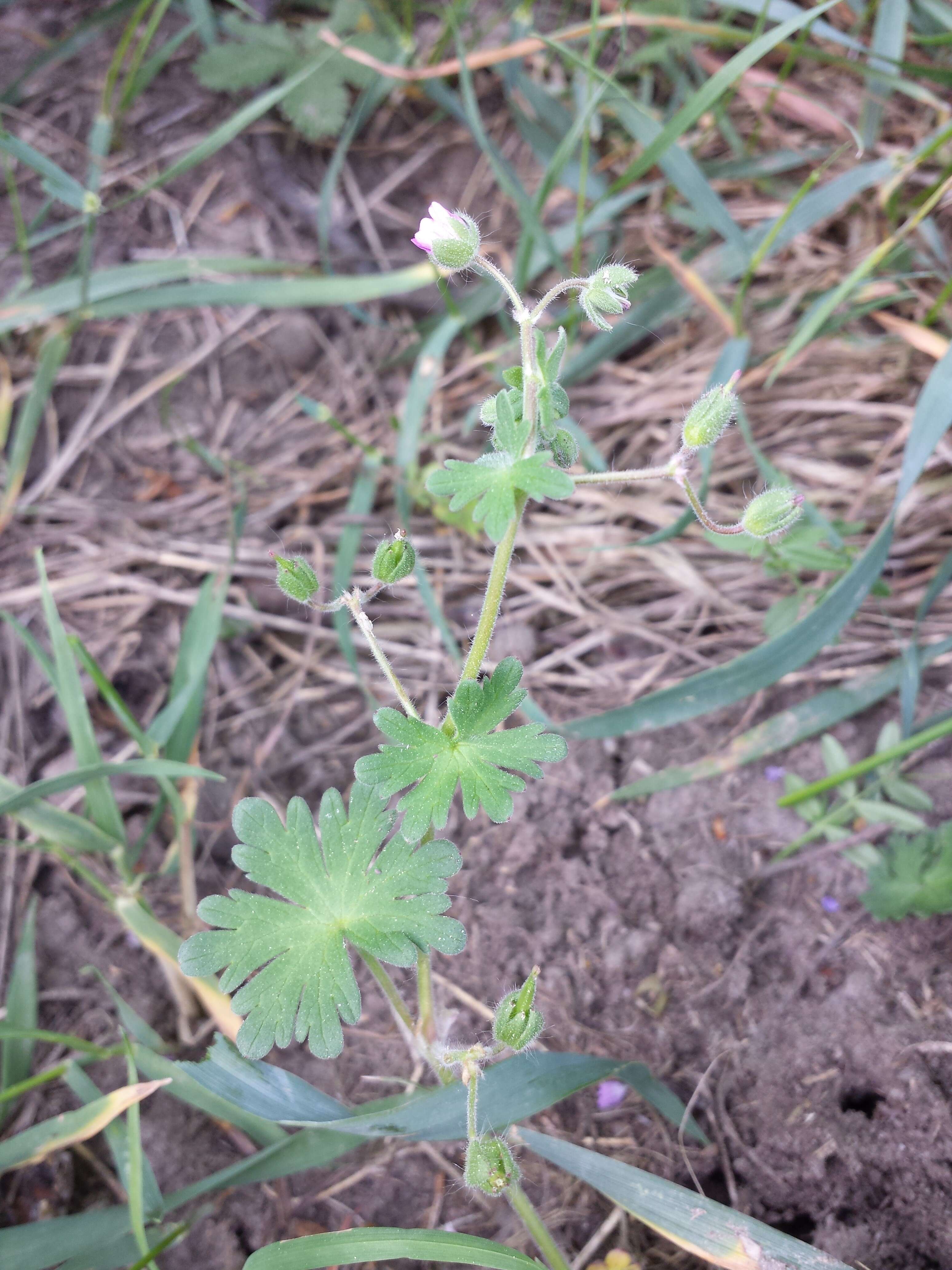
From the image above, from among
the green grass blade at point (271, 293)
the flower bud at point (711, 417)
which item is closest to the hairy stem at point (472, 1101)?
the flower bud at point (711, 417)

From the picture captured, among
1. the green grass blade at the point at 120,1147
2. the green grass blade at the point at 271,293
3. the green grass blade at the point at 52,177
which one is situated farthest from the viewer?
the green grass blade at the point at 271,293

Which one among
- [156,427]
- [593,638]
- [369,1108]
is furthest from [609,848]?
[156,427]

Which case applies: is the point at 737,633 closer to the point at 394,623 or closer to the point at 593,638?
the point at 593,638

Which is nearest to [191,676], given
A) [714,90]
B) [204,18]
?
[714,90]

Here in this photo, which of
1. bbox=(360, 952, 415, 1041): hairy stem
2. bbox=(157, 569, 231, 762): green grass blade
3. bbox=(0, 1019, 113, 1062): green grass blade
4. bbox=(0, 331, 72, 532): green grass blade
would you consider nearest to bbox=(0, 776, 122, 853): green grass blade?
bbox=(157, 569, 231, 762): green grass blade

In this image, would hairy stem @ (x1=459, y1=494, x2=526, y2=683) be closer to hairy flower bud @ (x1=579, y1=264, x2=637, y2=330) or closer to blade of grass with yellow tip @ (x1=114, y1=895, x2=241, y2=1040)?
hairy flower bud @ (x1=579, y1=264, x2=637, y2=330)

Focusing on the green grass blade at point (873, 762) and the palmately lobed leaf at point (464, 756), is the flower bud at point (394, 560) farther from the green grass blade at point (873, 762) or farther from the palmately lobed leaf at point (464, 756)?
the green grass blade at point (873, 762)
